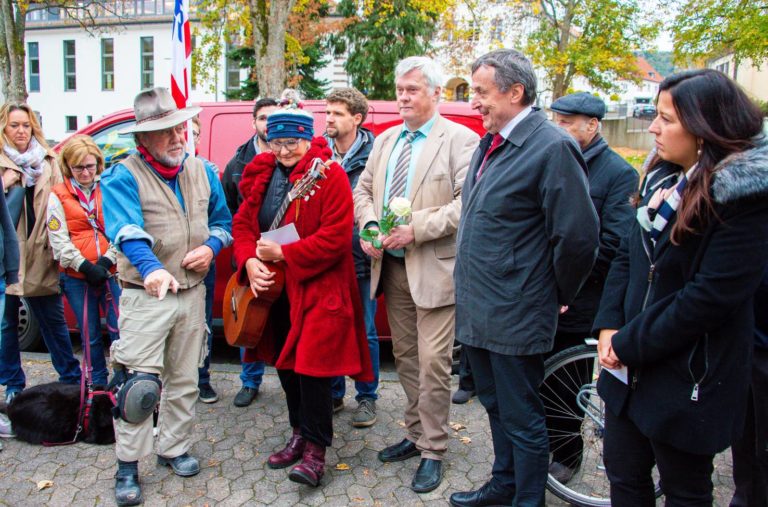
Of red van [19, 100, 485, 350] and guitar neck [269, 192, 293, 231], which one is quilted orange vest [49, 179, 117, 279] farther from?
guitar neck [269, 192, 293, 231]

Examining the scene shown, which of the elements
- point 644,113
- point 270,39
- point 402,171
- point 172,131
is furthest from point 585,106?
point 644,113

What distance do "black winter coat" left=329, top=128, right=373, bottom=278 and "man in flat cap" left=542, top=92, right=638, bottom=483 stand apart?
136 cm

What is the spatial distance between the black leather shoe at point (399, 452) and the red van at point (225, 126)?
150cm

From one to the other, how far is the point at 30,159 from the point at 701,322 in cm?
427

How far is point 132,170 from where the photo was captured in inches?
140

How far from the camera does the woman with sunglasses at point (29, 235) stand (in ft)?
14.7

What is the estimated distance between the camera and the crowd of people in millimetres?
2189

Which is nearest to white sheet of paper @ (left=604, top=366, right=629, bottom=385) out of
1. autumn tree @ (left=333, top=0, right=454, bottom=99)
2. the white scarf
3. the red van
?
the red van

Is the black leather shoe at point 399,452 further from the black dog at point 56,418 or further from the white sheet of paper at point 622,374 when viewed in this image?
the white sheet of paper at point 622,374

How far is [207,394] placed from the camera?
16.2 feet

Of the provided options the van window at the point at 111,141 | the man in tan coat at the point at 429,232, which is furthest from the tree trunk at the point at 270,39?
the man in tan coat at the point at 429,232

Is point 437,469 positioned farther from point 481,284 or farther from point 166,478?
point 166,478

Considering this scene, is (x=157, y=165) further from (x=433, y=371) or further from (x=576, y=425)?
(x=576, y=425)

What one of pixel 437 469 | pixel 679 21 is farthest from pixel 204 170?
pixel 679 21
